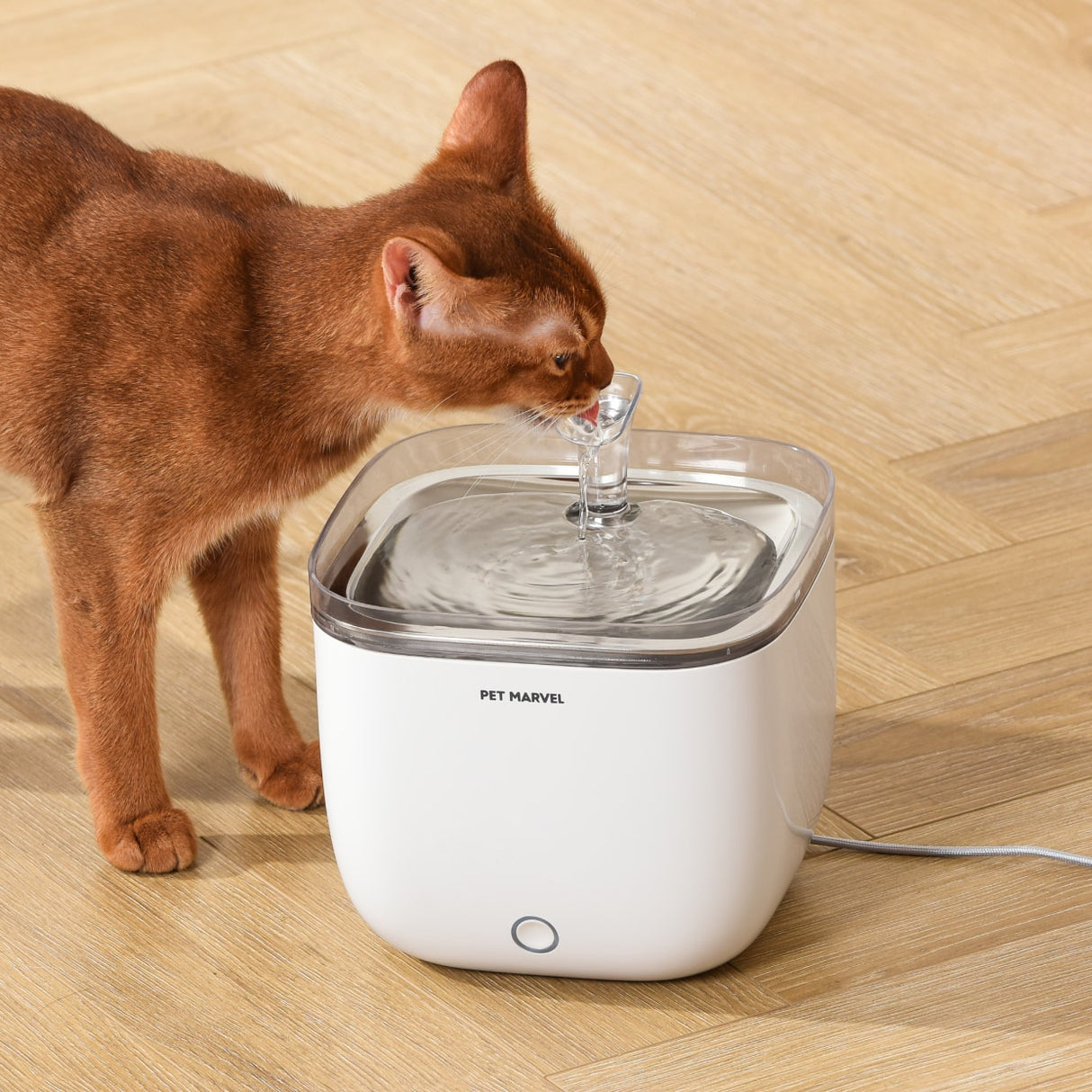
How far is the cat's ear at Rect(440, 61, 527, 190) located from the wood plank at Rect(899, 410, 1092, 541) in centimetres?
63

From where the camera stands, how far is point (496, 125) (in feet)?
3.72

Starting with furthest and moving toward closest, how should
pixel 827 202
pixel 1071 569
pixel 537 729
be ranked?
1. pixel 827 202
2. pixel 1071 569
3. pixel 537 729

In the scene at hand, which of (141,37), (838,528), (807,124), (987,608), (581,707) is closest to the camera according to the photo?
(581,707)

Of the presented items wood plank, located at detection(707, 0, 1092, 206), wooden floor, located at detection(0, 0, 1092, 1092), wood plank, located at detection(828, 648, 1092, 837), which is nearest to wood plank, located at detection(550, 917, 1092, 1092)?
wooden floor, located at detection(0, 0, 1092, 1092)

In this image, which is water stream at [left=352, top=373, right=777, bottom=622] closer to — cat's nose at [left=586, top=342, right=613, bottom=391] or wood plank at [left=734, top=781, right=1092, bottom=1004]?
cat's nose at [left=586, top=342, right=613, bottom=391]

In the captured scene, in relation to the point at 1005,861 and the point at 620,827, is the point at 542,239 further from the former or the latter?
the point at 1005,861

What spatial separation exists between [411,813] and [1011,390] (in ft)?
3.10

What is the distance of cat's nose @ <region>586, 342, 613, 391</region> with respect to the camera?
3.51ft

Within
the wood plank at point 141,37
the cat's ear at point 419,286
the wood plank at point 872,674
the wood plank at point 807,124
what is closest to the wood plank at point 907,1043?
the wood plank at point 872,674

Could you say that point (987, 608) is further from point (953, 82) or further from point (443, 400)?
point (953, 82)

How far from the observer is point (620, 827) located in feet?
3.32

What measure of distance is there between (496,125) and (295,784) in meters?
0.47

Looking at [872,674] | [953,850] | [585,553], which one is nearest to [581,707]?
[585,553]

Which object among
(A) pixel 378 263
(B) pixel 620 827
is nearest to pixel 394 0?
(A) pixel 378 263
